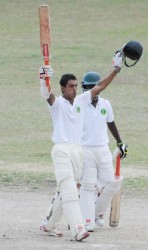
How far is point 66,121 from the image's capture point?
10.3m

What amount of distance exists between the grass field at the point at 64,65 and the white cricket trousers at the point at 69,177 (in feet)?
Answer: 18.3

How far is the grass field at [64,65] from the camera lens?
19.5 meters

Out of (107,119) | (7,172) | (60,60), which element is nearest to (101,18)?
(60,60)

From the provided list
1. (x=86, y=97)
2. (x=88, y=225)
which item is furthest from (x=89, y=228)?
(x=86, y=97)

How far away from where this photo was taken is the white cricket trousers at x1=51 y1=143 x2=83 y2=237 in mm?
10062

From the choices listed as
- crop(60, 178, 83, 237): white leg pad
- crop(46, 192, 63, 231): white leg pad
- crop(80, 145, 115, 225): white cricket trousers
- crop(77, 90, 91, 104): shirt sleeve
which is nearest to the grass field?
crop(80, 145, 115, 225): white cricket trousers

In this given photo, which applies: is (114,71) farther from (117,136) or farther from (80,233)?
(80,233)

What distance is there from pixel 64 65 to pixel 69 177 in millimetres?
22664

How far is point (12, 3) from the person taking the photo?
148ft

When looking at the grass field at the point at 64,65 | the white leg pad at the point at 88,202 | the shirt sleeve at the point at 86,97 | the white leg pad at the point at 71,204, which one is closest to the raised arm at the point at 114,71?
the shirt sleeve at the point at 86,97

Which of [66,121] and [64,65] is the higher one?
[66,121]

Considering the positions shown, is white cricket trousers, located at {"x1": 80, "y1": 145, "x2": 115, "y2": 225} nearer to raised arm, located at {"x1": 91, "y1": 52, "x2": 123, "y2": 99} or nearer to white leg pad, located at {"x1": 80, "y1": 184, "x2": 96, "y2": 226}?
white leg pad, located at {"x1": 80, "y1": 184, "x2": 96, "y2": 226}

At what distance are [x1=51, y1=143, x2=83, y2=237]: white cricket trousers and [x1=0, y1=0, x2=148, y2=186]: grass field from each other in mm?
5569

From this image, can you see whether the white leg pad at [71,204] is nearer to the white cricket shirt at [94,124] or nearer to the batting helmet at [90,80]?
the white cricket shirt at [94,124]
